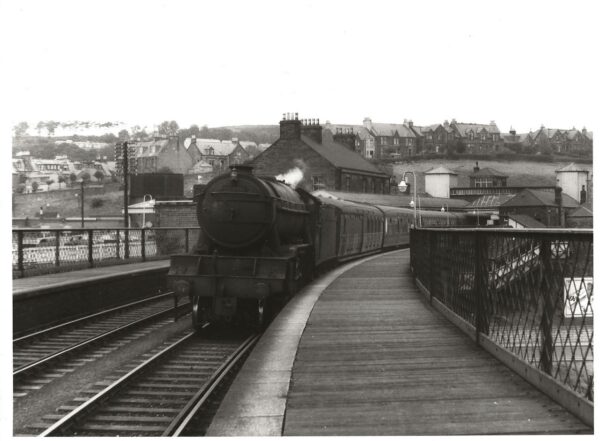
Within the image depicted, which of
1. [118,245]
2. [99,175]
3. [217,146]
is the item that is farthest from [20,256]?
[99,175]

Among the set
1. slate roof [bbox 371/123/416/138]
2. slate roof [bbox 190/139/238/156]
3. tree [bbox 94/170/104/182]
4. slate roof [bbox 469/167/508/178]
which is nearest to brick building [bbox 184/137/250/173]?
slate roof [bbox 190/139/238/156]

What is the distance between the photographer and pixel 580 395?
15.1ft

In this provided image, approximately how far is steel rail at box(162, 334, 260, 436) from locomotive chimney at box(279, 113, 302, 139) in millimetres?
45860

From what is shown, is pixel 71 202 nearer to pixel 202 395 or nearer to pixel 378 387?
pixel 202 395

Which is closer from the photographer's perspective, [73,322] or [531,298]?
[531,298]

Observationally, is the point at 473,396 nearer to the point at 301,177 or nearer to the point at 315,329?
the point at 315,329

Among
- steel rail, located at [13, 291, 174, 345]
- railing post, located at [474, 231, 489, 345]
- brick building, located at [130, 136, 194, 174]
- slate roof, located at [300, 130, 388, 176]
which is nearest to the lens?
railing post, located at [474, 231, 489, 345]

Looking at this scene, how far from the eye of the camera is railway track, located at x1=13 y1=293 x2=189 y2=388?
872 cm

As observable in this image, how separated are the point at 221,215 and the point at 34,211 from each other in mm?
59389

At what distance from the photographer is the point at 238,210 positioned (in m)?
11.0

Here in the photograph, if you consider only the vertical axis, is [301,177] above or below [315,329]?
above

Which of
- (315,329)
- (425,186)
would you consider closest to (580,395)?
(315,329)

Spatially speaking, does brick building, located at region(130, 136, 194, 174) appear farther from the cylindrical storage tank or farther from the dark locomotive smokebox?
the cylindrical storage tank

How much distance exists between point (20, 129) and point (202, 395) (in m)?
3.86
